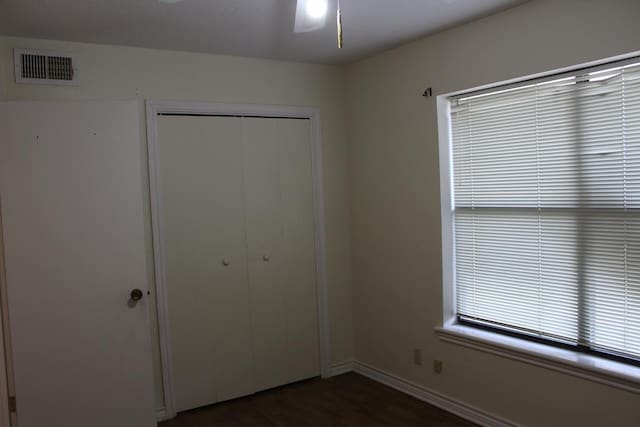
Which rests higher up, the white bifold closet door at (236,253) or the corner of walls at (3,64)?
the corner of walls at (3,64)

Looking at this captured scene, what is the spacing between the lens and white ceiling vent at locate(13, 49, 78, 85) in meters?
2.92

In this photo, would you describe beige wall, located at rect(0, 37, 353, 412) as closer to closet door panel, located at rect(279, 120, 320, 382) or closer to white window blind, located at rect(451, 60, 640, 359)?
closet door panel, located at rect(279, 120, 320, 382)

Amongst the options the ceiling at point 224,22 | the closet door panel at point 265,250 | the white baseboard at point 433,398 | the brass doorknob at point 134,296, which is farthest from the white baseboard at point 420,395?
the ceiling at point 224,22

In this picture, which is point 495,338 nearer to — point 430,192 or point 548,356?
point 548,356

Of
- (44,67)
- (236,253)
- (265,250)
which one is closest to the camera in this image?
(44,67)

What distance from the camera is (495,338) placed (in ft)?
10.0

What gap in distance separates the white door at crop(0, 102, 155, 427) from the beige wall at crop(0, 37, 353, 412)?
1.10 feet

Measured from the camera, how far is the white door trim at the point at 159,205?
3.33m

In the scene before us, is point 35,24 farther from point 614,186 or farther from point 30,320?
point 614,186

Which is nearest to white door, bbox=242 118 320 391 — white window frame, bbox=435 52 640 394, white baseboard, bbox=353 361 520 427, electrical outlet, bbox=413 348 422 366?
white baseboard, bbox=353 361 520 427

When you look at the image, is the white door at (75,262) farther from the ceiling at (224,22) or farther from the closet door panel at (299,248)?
the closet door panel at (299,248)

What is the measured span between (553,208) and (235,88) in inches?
→ 89.1

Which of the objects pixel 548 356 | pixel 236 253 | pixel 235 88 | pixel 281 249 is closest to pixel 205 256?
pixel 236 253

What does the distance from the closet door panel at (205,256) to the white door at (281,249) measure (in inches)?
3.9
